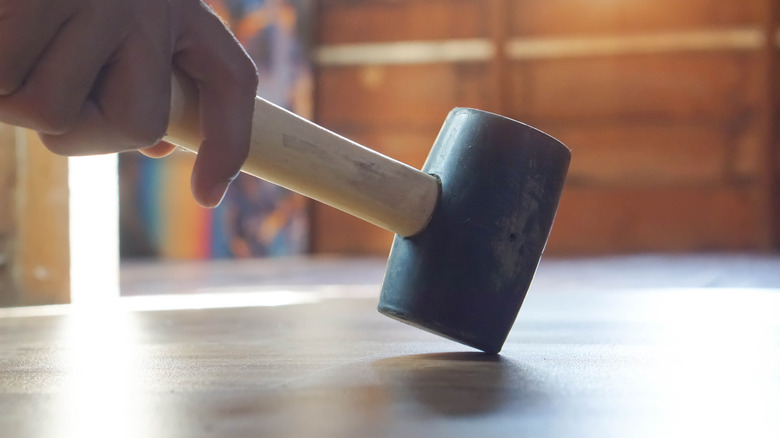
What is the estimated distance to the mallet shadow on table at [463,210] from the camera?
0.96 m

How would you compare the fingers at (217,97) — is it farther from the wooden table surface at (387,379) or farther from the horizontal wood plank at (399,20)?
the horizontal wood plank at (399,20)

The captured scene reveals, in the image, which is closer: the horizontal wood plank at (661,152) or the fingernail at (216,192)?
the fingernail at (216,192)

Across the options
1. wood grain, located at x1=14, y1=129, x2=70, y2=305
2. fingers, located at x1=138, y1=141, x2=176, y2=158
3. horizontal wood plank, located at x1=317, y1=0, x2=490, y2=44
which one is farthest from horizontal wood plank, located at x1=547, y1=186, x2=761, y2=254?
fingers, located at x1=138, y1=141, x2=176, y2=158

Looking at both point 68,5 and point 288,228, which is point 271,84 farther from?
point 68,5

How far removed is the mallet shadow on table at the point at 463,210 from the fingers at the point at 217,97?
139 millimetres

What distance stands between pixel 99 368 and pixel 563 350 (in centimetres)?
61

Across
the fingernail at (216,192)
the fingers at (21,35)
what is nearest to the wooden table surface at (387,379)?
the fingernail at (216,192)

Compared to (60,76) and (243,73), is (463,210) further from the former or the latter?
(60,76)

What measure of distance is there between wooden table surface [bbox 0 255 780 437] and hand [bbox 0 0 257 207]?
231mm

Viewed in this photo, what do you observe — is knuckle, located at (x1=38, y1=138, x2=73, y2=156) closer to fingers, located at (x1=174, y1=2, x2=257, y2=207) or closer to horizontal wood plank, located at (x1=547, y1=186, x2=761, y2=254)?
fingers, located at (x1=174, y1=2, x2=257, y2=207)

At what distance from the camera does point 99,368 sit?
3.08 feet

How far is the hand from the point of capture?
0.67m

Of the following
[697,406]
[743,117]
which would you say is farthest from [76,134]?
[743,117]

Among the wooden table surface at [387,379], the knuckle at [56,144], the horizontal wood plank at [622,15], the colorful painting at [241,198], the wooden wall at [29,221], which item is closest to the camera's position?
the wooden table surface at [387,379]
